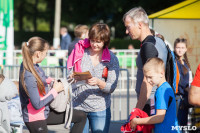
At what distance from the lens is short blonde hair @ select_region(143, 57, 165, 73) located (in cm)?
385

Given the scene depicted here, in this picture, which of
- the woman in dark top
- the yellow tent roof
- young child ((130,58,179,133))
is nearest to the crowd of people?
A: young child ((130,58,179,133))

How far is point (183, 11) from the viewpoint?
8070 mm

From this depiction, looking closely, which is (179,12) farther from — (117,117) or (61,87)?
(61,87)

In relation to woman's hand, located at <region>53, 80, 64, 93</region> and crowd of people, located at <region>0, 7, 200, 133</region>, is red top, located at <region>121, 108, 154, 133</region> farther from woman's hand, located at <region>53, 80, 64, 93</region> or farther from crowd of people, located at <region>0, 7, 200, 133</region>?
woman's hand, located at <region>53, 80, 64, 93</region>

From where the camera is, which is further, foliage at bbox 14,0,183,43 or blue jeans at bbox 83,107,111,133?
foliage at bbox 14,0,183,43

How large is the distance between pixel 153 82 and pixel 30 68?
132cm

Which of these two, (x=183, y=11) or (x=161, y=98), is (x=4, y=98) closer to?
(x=161, y=98)

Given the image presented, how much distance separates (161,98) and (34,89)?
4.39 ft

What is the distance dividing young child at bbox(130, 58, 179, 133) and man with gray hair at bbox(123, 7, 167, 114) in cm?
21

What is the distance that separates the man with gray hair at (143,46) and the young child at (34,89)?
0.89m

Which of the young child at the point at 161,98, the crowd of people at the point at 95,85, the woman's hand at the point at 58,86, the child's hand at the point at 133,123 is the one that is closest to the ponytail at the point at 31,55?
the crowd of people at the point at 95,85

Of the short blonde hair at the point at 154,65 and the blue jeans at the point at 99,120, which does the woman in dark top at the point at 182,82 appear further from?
the short blonde hair at the point at 154,65

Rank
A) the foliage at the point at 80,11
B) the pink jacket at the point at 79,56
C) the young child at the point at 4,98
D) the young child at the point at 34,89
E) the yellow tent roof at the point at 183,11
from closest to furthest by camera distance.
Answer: the young child at the point at 34,89 → the pink jacket at the point at 79,56 → the young child at the point at 4,98 → the yellow tent roof at the point at 183,11 → the foliage at the point at 80,11

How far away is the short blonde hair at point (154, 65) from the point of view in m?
3.85
